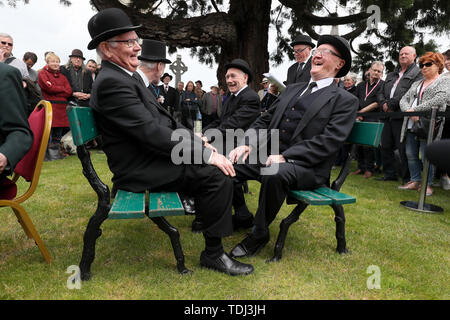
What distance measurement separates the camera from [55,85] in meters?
7.40

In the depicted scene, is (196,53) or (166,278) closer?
(166,278)

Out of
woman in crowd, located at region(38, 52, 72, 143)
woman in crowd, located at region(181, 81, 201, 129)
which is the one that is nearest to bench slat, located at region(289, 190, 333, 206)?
woman in crowd, located at region(38, 52, 72, 143)

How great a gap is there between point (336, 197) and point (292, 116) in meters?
0.94

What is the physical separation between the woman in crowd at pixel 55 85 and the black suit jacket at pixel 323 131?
612 centimetres

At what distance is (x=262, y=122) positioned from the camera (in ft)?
11.3

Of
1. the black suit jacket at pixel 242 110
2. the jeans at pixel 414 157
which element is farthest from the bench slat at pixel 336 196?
the jeans at pixel 414 157

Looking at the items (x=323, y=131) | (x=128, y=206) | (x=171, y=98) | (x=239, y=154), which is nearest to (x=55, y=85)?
(x=171, y=98)

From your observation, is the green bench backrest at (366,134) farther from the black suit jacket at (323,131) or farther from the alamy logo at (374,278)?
the alamy logo at (374,278)

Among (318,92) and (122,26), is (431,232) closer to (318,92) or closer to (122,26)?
(318,92)

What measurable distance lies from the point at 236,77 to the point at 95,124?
2.30m

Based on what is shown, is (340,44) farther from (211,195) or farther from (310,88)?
(211,195)

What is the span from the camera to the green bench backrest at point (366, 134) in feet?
9.12

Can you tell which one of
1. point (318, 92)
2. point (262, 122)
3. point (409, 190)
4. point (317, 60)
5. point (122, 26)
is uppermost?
point (122, 26)
